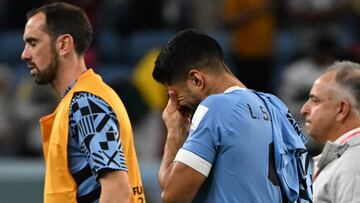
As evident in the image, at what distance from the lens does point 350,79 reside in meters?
5.55

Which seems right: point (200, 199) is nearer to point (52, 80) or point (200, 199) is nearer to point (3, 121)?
point (52, 80)

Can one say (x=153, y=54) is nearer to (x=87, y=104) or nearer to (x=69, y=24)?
(x=69, y=24)

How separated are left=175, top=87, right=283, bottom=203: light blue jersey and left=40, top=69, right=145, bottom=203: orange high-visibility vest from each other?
2.01 ft

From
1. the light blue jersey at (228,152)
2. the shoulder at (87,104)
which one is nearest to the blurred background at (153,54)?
the shoulder at (87,104)

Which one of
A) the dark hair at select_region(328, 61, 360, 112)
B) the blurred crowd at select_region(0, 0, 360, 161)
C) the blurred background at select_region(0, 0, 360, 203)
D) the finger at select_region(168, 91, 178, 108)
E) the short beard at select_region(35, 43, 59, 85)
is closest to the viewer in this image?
the finger at select_region(168, 91, 178, 108)

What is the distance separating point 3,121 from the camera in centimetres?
1071

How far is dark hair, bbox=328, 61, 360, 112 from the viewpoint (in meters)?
5.53

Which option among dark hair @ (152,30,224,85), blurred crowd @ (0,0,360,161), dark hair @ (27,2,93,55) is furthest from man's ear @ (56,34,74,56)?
blurred crowd @ (0,0,360,161)

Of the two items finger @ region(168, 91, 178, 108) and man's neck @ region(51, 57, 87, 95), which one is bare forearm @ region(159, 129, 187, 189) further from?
man's neck @ region(51, 57, 87, 95)

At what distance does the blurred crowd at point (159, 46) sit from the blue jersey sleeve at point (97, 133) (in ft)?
18.6

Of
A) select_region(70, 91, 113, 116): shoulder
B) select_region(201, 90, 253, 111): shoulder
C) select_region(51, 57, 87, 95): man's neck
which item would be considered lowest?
select_region(201, 90, 253, 111): shoulder

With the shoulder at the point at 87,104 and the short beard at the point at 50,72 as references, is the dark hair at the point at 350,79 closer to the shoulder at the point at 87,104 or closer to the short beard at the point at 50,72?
the shoulder at the point at 87,104

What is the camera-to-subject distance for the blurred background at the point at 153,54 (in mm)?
10625

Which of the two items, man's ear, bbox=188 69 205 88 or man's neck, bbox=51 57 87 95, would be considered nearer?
man's ear, bbox=188 69 205 88
